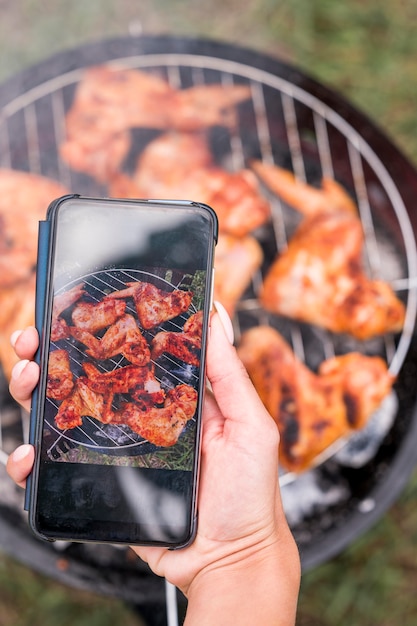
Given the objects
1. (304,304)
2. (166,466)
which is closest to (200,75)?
(304,304)

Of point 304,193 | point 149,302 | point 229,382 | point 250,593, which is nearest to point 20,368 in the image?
point 149,302

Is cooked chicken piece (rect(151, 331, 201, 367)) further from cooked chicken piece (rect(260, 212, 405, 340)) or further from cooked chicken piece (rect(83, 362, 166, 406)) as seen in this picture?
cooked chicken piece (rect(260, 212, 405, 340))

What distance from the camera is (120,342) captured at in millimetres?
1102

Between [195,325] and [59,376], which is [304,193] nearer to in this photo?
[195,325]

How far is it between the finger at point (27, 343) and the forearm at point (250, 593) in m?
0.54

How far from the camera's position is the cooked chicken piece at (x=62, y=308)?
1110 mm

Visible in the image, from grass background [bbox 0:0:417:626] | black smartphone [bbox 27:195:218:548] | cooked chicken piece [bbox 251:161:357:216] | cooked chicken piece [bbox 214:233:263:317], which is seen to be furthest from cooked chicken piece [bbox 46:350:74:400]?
grass background [bbox 0:0:417:626]

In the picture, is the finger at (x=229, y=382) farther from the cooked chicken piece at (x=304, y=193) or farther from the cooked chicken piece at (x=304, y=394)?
the cooked chicken piece at (x=304, y=193)

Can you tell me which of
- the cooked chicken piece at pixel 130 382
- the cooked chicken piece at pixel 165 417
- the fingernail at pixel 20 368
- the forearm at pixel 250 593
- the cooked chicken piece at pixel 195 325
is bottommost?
the forearm at pixel 250 593

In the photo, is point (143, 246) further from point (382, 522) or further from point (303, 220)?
point (382, 522)

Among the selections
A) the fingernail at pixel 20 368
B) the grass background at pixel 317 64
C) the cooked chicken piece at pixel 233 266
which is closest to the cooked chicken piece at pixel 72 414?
the fingernail at pixel 20 368

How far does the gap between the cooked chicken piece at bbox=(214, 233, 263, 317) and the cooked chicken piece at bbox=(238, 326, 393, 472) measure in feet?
0.34

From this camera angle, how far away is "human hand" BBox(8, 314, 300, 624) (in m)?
1.15

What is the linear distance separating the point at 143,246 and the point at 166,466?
399mm
